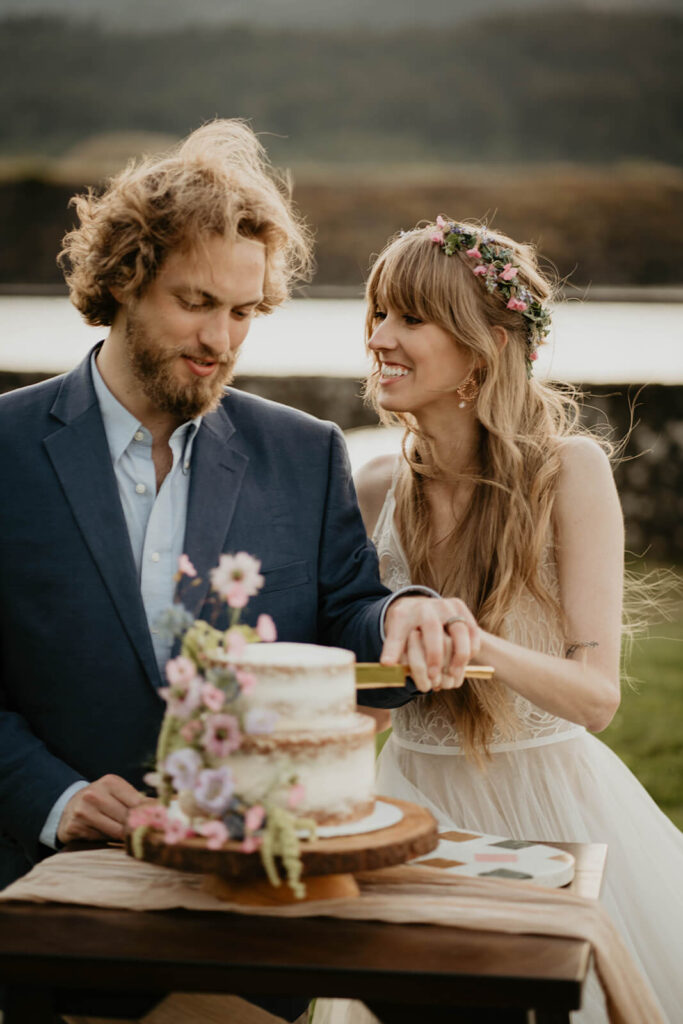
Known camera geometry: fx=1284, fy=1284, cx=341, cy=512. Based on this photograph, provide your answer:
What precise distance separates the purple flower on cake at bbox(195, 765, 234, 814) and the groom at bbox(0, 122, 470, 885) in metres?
0.49

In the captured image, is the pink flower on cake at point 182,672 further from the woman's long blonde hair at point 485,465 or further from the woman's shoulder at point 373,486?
the woman's shoulder at point 373,486

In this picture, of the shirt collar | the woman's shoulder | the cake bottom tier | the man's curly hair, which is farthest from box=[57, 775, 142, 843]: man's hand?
the woman's shoulder

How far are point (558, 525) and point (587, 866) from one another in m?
1.22

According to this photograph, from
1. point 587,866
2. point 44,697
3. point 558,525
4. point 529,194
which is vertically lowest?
point 587,866

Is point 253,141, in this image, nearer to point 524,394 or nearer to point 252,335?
point 524,394

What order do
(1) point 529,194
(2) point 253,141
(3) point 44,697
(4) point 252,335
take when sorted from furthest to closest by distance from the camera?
(1) point 529,194, (4) point 252,335, (2) point 253,141, (3) point 44,697

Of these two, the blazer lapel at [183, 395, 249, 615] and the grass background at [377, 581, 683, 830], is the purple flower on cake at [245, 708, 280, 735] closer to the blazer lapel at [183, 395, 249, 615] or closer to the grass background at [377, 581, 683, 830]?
the blazer lapel at [183, 395, 249, 615]

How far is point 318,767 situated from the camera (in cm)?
166

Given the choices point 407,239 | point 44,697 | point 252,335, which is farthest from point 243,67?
point 44,697

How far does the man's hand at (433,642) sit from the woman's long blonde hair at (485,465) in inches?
37.5

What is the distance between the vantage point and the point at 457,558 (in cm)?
316

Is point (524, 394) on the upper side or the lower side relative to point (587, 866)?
upper

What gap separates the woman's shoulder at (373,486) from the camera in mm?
3488

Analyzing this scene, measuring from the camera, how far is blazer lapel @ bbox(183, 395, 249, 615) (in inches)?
92.1
